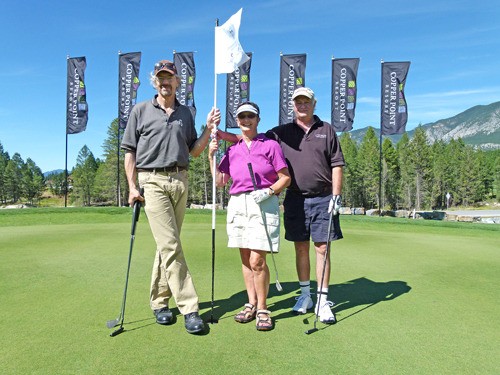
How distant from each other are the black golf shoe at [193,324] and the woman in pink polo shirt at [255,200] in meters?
0.51

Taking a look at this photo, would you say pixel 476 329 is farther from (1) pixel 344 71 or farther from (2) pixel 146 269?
(1) pixel 344 71

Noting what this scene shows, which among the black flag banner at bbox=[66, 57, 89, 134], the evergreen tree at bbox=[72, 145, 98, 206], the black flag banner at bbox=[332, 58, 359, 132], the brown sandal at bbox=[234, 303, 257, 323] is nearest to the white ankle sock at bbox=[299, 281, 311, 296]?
the brown sandal at bbox=[234, 303, 257, 323]

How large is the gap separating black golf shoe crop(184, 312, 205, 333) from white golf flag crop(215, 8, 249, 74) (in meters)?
2.70

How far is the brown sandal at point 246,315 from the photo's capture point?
3793 mm

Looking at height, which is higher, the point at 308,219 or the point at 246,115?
the point at 246,115

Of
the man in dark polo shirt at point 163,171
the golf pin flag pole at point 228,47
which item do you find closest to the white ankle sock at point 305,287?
the man in dark polo shirt at point 163,171

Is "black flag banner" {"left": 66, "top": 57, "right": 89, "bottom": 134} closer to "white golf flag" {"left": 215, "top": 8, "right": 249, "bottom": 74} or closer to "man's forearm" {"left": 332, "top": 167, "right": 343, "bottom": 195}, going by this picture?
"white golf flag" {"left": 215, "top": 8, "right": 249, "bottom": 74}

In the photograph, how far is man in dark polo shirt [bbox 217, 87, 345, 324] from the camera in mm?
4367

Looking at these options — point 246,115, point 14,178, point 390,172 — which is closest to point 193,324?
point 246,115

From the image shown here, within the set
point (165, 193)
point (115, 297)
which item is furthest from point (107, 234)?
point (165, 193)

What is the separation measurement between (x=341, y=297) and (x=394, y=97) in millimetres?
20705

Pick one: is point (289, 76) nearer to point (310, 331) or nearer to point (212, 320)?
point (212, 320)

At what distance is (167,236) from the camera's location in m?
3.92

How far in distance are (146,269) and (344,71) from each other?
20.4 m
